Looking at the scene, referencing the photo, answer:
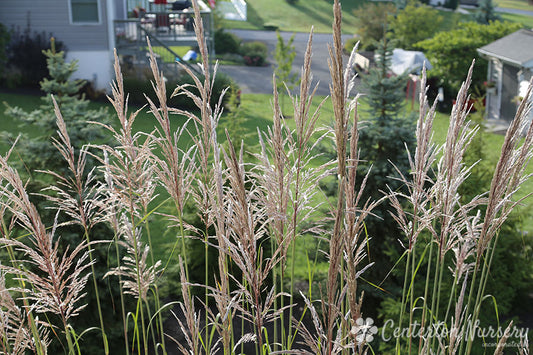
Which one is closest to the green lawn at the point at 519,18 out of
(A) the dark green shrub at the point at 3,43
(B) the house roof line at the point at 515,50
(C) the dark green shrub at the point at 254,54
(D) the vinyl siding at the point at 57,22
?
(C) the dark green shrub at the point at 254,54

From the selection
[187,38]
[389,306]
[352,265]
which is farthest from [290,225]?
[187,38]

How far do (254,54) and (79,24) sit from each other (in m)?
7.98

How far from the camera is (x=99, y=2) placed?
1680 centimetres

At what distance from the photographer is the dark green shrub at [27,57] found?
16.3 metres

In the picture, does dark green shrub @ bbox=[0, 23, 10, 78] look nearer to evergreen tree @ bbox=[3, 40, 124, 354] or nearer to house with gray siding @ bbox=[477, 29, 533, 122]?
evergreen tree @ bbox=[3, 40, 124, 354]

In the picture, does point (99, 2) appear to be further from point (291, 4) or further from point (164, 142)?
point (291, 4)

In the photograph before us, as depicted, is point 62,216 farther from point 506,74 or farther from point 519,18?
point 519,18

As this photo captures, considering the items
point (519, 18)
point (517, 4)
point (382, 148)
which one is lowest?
point (382, 148)

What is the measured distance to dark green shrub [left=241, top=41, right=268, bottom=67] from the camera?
22.9 metres

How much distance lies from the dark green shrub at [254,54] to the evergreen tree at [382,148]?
706 inches

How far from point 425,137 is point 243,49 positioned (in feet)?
76.0

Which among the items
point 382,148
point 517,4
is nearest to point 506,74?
point 382,148

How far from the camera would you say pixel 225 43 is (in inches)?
977

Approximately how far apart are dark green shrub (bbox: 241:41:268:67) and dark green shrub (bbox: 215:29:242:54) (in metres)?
0.38
